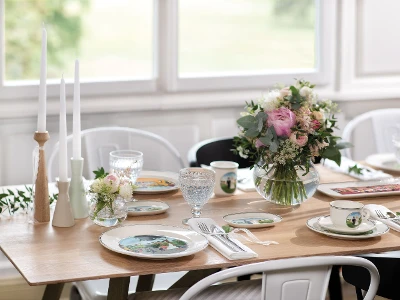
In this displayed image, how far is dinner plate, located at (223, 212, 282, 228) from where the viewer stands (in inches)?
86.1

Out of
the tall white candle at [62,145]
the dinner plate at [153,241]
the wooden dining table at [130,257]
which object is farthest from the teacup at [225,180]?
the tall white candle at [62,145]

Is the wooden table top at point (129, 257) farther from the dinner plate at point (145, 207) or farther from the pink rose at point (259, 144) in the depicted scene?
the pink rose at point (259, 144)

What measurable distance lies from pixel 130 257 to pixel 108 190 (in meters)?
0.26

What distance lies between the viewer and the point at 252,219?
226 cm

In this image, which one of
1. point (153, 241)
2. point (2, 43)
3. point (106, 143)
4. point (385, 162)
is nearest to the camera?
point (153, 241)

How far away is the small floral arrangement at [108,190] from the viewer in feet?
6.95

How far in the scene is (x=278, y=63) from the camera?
3.98m

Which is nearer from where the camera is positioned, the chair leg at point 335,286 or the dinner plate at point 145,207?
the dinner plate at point 145,207

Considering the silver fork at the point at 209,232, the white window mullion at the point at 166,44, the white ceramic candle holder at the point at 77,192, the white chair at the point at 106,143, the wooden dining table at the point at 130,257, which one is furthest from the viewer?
the white window mullion at the point at 166,44

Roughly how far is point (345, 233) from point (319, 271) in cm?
37

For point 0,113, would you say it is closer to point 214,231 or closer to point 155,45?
point 155,45

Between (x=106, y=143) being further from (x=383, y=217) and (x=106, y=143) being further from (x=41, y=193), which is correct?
(x=383, y=217)

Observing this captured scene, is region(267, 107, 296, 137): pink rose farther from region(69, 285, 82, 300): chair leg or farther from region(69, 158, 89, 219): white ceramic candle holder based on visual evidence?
region(69, 285, 82, 300): chair leg

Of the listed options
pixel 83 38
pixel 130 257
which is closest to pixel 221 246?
pixel 130 257
